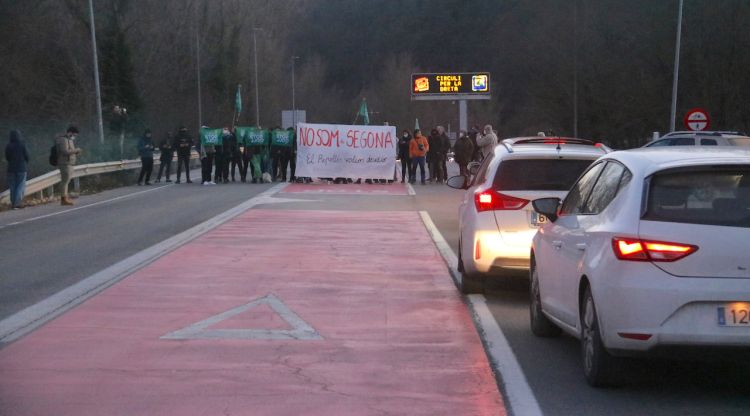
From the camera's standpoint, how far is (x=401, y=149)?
36312 millimetres

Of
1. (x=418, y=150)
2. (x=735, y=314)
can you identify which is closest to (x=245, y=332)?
(x=735, y=314)

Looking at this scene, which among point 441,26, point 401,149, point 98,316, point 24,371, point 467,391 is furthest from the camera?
point 441,26

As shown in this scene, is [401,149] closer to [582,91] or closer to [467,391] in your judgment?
[467,391]

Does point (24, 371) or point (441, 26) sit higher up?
point (441, 26)

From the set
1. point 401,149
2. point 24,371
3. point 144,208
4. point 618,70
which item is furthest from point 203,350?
point 618,70

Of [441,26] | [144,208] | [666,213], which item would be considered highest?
[441,26]

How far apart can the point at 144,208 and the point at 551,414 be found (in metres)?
19.0

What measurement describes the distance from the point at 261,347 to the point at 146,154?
27918 mm

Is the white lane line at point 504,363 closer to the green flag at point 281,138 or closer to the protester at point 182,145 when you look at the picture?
the green flag at point 281,138

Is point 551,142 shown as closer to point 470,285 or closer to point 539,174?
point 539,174

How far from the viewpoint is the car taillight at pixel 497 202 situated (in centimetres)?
1109

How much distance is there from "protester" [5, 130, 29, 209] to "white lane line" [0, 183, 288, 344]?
25.2 ft

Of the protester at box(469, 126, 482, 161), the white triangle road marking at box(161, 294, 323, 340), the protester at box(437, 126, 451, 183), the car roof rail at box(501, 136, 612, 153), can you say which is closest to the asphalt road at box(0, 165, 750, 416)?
the car roof rail at box(501, 136, 612, 153)

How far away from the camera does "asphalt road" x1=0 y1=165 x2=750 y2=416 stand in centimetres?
716
